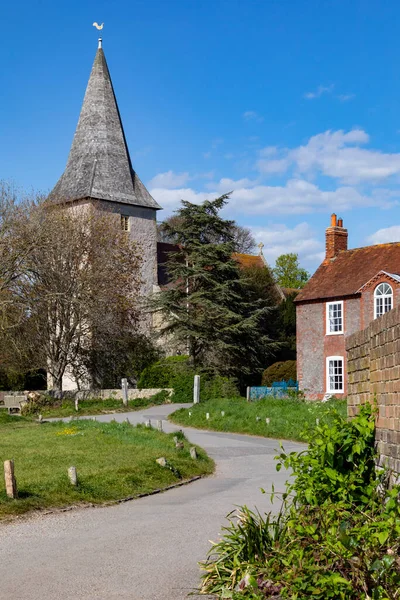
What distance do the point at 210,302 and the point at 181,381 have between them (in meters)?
7.72

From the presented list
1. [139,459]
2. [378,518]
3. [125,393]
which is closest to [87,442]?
[139,459]

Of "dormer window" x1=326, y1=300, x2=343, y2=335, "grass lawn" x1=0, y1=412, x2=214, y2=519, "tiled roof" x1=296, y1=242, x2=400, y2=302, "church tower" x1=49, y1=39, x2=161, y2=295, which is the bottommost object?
"grass lawn" x1=0, y1=412, x2=214, y2=519

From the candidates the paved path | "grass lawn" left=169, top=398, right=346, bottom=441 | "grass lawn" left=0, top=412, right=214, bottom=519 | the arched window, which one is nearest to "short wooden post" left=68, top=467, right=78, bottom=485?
"grass lawn" left=0, top=412, right=214, bottom=519

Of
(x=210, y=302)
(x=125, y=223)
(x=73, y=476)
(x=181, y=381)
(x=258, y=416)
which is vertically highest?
(x=125, y=223)

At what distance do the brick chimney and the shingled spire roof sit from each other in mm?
19341

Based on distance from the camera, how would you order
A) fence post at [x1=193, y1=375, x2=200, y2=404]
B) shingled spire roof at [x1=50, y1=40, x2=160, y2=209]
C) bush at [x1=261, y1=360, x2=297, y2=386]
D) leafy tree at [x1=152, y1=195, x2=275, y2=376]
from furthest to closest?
1. shingled spire roof at [x1=50, y1=40, x2=160, y2=209]
2. leafy tree at [x1=152, y1=195, x2=275, y2=376]
3. bush at [x1=261, y1=360, x2=297, y2=386]
4. fence post at [x1=193, y1=375, x2=200, y2=404]

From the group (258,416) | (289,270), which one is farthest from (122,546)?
(289,270)

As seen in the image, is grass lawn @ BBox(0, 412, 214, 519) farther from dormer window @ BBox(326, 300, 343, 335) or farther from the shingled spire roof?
the shingled spire roof

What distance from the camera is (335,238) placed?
4491 cm

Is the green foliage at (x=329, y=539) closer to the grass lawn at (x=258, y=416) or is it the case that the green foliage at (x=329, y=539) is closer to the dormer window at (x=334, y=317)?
the grass lawn at (x=258, y=416)

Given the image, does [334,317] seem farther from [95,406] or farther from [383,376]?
[383,376]

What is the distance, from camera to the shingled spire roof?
5825cm

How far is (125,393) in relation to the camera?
40750 mm

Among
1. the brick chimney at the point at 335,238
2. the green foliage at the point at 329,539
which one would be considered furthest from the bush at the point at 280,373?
the green foliage at the point at 329,539
